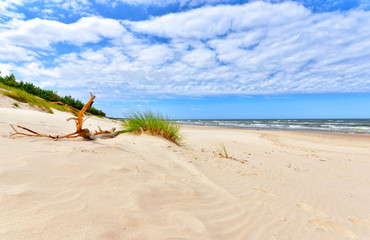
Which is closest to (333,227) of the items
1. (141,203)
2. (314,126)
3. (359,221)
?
(359,221)

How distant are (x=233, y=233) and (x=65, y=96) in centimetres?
1787

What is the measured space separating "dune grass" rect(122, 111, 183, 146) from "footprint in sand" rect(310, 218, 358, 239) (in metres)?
3.92

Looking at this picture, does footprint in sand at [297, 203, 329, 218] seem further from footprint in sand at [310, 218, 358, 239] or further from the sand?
footprint in sand at [310, 218, 358, 239]

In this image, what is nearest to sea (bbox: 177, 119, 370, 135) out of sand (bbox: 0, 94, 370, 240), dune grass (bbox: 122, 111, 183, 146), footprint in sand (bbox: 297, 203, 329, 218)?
dune grass (bbox: 122, 111, 183, 146)

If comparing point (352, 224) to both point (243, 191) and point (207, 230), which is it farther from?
point (207, 230)

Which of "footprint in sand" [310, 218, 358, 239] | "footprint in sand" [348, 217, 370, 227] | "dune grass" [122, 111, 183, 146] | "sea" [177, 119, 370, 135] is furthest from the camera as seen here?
"sea" [177, 119, 370, 135]

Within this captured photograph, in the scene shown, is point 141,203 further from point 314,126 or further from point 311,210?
point 314,126

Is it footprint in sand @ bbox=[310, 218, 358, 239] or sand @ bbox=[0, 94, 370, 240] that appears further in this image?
footprint in sand @ bbox=[310, 218, 358, 239]

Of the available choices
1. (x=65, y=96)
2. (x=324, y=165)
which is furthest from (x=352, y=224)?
(x=65, y=96)

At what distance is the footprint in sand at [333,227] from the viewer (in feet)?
6.39

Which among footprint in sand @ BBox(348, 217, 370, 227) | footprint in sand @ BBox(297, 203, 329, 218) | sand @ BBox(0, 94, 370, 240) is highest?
sand @ BBox(0, 94, 370, 240)

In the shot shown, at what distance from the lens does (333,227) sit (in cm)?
204

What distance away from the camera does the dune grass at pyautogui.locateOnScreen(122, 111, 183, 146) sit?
5488 millimetres

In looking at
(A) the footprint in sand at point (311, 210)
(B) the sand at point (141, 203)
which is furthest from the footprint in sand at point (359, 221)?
(A) the footprint in sand at point (311, 210)
